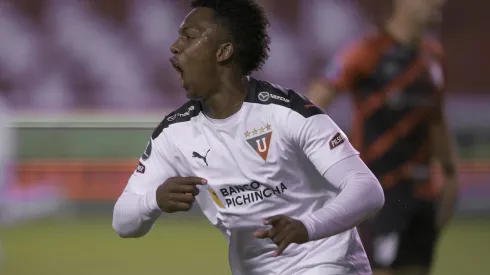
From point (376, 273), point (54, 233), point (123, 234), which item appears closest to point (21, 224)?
point (54, 233)

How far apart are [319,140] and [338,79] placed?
1.63 m

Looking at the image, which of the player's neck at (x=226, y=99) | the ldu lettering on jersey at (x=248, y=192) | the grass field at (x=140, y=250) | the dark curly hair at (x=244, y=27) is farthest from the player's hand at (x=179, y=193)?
the grass field at (x=140, y=250)

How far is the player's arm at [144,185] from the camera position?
3.31 metres

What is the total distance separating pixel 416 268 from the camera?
4676 millimetres

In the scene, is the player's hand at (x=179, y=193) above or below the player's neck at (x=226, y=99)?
below

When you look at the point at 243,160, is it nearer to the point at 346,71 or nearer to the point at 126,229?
the point at 126,229

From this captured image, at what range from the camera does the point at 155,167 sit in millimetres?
3379

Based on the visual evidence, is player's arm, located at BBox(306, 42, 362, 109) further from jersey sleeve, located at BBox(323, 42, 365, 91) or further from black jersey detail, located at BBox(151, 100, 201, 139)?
black jersey detail, located at BBox(151, 100, 201, 139)

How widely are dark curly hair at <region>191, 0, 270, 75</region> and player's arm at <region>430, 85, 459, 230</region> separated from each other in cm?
150

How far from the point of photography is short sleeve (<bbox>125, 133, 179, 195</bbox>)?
337 centimetres

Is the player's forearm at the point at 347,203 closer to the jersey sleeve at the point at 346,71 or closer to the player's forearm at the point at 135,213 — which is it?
the player's forearm at the point at 135,213

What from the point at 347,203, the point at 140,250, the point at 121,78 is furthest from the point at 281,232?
the point at 121,78

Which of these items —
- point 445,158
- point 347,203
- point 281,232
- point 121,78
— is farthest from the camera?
point 121,78

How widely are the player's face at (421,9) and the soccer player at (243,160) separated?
152 centimetres
